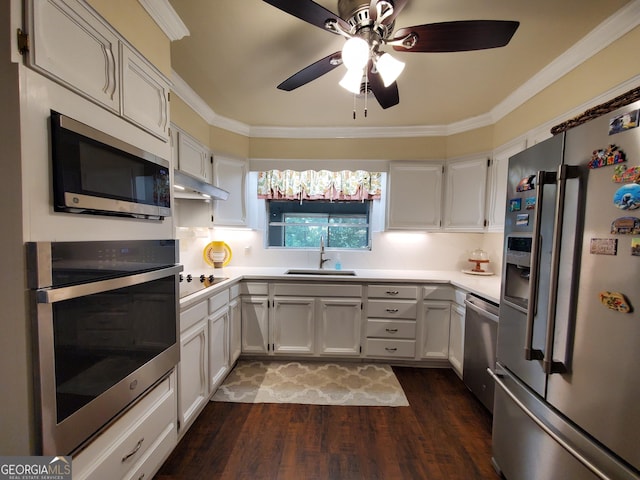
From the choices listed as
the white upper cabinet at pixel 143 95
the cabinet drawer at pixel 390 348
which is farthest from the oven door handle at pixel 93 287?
the cabinet drawer at pixel 390 348

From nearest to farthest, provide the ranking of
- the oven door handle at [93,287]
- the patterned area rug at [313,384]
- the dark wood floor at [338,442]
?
the oven door handle at [93,287] → the dark wood floor at [338,442] → the patterned area rug at [313,384]

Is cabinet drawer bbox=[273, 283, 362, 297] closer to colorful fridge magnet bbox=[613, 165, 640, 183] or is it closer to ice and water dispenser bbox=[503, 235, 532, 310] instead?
ice and water dispenser bbox=[503, 235, 532, 310]

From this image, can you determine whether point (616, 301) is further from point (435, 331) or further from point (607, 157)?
point (435, 331)

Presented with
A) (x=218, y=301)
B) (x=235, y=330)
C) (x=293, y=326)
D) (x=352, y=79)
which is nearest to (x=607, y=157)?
(x=352, y=79)

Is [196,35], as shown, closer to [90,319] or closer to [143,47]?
[143,47]

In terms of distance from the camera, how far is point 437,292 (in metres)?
2.46

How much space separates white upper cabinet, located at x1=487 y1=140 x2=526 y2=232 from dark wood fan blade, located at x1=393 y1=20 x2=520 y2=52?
1.38 meters

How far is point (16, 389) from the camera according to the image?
0.73 meters

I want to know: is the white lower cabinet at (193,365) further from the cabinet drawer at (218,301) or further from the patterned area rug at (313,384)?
the patterned area rug at (313,384)

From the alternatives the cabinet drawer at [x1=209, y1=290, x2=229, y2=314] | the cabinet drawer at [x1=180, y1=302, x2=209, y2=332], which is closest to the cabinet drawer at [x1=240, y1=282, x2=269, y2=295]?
the cabinet drawer at [x1=209, y1=290, x2=229, y2=314]

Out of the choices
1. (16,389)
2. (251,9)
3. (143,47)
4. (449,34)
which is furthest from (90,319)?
(449,34)

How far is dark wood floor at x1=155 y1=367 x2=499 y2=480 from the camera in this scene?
1432 millimetres

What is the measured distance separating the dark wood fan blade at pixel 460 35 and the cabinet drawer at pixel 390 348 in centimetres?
234

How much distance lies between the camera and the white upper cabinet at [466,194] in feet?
8.29
